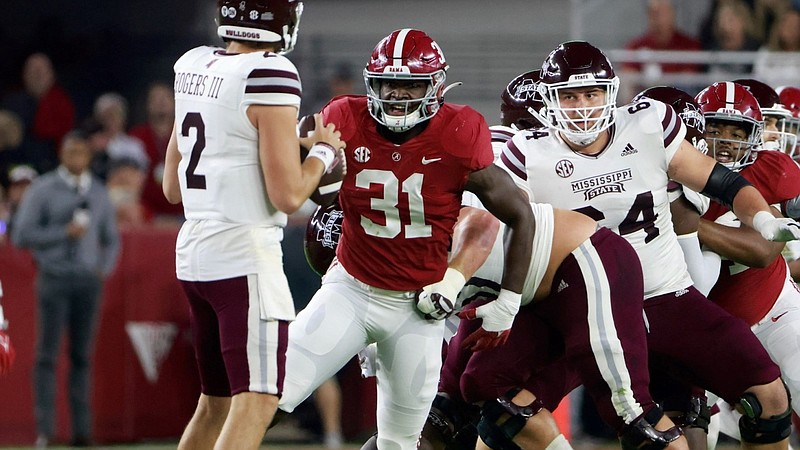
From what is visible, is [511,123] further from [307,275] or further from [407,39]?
[307,275]

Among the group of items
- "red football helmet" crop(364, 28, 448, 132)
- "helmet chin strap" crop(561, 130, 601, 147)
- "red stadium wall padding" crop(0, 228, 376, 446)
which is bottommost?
"red stadium wall padding" crop(0, 228, 376, 446)

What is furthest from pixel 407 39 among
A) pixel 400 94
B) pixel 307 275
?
pixel 307 275

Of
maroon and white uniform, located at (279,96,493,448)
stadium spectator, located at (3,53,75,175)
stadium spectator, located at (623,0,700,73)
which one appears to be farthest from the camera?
stadium spectator, located at (3,53,75,175)

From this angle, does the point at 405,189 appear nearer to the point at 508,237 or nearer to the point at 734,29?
the point at 508,237

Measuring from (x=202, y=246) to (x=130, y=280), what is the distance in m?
4.41

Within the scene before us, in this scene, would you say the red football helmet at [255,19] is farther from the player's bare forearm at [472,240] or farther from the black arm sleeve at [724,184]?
the black arm sleeve at [724,184]

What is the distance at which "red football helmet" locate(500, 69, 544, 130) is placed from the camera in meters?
5.33

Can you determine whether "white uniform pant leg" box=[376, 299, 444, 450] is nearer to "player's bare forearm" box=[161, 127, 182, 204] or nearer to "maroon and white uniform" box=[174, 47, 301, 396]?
"maroon and white uniform" box=[174, 47, 301, 396]

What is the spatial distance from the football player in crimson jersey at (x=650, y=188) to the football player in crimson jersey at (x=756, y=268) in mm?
405

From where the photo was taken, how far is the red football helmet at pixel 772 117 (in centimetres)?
562

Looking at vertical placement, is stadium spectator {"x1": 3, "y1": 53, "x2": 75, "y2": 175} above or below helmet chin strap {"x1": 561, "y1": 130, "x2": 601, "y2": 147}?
below

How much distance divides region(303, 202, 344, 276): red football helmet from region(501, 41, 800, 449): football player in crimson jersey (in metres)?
0.65

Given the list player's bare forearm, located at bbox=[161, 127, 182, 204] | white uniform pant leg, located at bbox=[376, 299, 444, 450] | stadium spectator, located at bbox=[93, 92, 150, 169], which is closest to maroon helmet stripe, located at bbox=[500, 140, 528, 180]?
white uniform pant leg, located at bbox=[376, 299, 444, 450]

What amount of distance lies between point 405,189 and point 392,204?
69 mm
